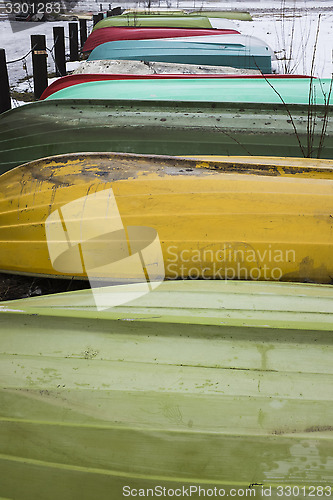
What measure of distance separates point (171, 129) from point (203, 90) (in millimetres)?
756

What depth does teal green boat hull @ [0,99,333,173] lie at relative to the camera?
312cm

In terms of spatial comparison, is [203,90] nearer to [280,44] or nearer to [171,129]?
[171,129]


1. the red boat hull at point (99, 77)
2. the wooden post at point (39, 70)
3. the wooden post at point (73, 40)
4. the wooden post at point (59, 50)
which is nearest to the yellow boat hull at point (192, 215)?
the red boat hull at point (99, 77)

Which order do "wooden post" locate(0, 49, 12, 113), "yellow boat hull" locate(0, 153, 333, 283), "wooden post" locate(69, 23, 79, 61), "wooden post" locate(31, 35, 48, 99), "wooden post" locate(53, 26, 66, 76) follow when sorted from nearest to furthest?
"yellow boat hull" locate(0, 153, 333, 283) → "wooden post" locate(0, 49, 12, 113) → "wooden post" locate(31, 35, 48, 99) → "wooden post" locate(53, 26, 66, 76) → "wooden post" locate(69, 23, 79, 61)

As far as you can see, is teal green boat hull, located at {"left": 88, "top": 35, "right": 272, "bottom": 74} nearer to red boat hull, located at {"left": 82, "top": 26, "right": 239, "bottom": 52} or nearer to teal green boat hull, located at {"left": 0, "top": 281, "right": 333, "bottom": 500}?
red boat hull, located at {"left": 82, "top": 26, "right": 239, "bottom": 52}

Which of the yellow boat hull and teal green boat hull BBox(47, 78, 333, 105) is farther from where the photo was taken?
teal green boat hull BBox(47, 78, 333, 105)

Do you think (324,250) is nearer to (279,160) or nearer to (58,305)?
(279,160)

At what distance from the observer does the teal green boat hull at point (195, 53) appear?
5.94m

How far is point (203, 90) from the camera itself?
12.1 feet

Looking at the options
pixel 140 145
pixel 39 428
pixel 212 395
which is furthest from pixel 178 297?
pixel 140 145

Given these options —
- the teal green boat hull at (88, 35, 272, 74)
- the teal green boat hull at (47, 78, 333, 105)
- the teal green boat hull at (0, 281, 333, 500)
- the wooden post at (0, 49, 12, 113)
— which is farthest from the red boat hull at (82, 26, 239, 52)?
the teal green boat hull at (0, 281, 333, 500)

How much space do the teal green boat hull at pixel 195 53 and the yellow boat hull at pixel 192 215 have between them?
3.97 metres

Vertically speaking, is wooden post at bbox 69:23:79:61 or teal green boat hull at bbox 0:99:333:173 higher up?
wooden post at bbox 69:23:79:61

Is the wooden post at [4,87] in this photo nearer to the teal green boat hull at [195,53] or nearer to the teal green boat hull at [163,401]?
the teal green boat hull at [195,53]
